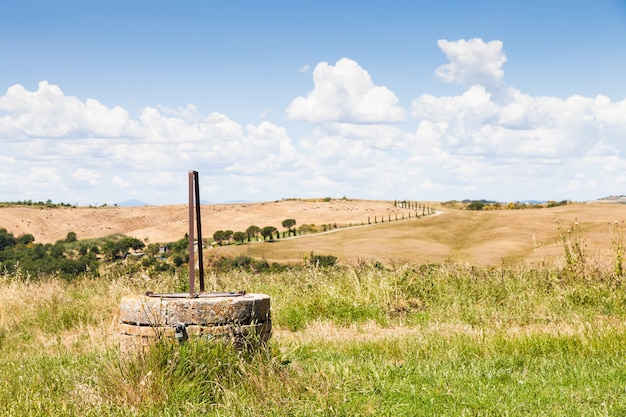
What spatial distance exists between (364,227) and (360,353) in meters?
48.7

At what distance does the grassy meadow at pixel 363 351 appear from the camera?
570 cm

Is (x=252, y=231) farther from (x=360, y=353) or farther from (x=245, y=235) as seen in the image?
(x=360, y=353)

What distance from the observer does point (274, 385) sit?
5754mm

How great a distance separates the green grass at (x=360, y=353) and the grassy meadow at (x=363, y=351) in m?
0.02

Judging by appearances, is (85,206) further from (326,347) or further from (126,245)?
(326,347)

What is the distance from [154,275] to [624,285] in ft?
35.3

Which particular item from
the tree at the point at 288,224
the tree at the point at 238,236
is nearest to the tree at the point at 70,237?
the tree at the point at 238,236

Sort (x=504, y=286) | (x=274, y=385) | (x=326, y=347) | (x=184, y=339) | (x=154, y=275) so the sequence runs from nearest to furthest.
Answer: (x=274, y=385) → (x=184, y=339) → (x=326, y=347) → (x=504, y=286) → (x=154, y=275)

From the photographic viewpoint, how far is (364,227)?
56.7 metres

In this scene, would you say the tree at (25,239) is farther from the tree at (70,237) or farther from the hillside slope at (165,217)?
the tree at (70,237)

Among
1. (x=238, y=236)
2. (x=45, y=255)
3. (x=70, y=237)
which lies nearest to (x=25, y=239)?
(x=70, y=237)

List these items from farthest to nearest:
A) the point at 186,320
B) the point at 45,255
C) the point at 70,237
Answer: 1. the point at 70,237
2. the point at 45,255
3. the point at 186,320

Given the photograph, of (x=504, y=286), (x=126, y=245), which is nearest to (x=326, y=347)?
(x=504, y=286)

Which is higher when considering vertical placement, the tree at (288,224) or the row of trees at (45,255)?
the tree at (288,224)
